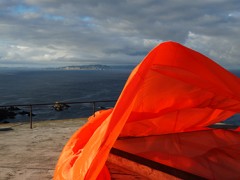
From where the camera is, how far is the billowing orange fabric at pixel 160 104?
12.1 ft

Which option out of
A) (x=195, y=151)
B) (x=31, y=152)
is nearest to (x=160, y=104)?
(x=195, y=151)

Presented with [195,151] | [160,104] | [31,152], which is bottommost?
[31,152]

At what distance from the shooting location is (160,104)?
5.41 metres

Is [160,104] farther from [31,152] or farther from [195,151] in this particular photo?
[31,152]

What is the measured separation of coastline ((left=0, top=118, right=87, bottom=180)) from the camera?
5.82m

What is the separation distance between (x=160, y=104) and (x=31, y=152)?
11.2 feet

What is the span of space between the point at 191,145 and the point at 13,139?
5425 millimetres

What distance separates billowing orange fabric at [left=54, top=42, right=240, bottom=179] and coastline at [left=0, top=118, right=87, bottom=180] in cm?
101

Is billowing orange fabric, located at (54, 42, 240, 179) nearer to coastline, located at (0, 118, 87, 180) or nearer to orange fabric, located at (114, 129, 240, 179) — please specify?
orange fabric, located at (114, 129, 240, 179)

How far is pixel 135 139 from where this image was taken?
5.14 meters

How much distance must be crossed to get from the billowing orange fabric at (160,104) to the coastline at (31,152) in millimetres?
1011

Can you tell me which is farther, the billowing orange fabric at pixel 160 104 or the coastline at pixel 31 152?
the coastline at pixel 31 152

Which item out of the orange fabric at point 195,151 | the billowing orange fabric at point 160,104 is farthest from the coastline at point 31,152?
the orange fabric at point 195,151

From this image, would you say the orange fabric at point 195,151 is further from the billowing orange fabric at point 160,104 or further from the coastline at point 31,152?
the coastline at point 31,152
